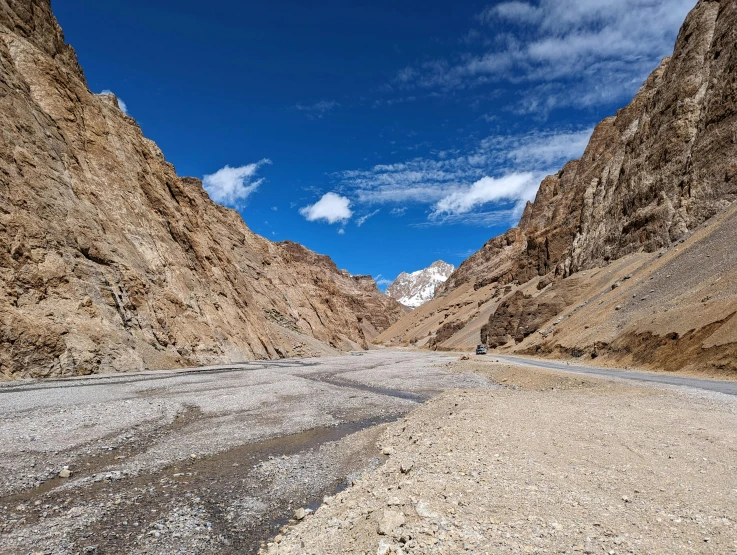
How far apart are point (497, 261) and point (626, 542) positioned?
158m

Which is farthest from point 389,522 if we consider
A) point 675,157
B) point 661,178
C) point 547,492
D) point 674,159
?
point 675,157

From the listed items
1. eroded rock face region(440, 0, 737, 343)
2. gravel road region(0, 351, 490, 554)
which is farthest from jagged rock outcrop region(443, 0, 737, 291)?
gravel road region(0, 351, 490, 554)

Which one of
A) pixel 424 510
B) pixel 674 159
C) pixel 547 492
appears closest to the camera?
pixel 424 510

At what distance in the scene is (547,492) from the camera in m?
6.40

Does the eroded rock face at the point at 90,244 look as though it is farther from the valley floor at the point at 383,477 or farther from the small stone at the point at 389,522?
→ the small stone at the point at 389,522

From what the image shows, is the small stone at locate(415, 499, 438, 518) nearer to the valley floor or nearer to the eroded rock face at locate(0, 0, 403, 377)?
the valley floor

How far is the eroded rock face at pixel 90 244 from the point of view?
29016 mm

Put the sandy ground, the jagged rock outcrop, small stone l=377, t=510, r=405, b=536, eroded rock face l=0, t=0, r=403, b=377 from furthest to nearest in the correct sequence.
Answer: the jagged rock outcrop < eroded rock face l=0, t=0, r=403, b=377 < small stone l=377, t=510, r=405, b=536 < the sandy ground

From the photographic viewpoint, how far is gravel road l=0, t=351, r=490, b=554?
7375 millimetres

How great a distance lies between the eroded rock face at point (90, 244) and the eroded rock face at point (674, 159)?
161 ft

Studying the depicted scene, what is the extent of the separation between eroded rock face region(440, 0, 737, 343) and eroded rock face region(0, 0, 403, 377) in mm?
49165

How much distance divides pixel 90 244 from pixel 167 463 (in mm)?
31945

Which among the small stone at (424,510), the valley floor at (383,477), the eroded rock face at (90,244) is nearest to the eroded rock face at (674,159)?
the valley floor at (383,477)

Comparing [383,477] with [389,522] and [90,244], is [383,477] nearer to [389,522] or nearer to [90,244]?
[389,522]
